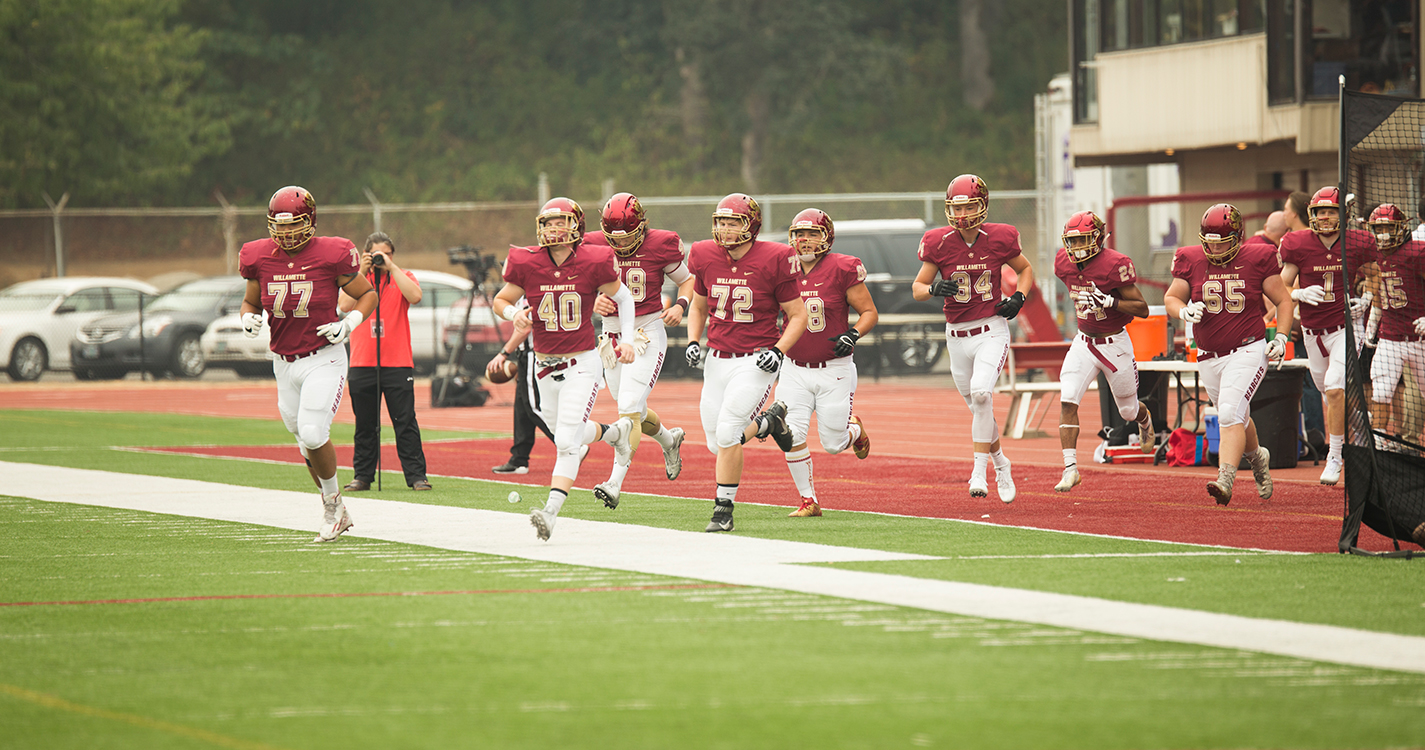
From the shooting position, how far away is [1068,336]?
90.1ft

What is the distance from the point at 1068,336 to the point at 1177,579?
19.7m

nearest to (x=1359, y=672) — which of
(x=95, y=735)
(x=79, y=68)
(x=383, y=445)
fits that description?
(x=95, y=735)

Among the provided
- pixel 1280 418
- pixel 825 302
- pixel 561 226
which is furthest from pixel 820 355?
pixel 1280 418

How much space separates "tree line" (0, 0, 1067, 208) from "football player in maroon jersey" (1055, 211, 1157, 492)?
116ft

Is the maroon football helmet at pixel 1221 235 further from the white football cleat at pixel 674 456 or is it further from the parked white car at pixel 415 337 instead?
the parked white car at pixel 415 337

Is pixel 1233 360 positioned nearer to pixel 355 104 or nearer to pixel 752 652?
pixel 752 652

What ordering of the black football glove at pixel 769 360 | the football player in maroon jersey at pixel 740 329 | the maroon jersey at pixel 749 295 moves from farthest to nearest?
the maroon jersey at pixel 749 295 < the football player in maroon jersey at pixel 740 329 < the black football glove at pixel 769 360

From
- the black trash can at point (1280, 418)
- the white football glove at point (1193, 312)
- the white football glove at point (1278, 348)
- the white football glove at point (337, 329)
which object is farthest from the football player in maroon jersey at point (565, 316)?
the black trash can at point (1280, 418)

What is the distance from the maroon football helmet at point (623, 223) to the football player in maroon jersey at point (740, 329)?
1.18m

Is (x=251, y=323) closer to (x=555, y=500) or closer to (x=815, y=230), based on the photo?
(x=555, y=500)

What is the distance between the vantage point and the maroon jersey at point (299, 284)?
9.91 m

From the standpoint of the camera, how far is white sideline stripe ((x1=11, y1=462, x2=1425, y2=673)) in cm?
673

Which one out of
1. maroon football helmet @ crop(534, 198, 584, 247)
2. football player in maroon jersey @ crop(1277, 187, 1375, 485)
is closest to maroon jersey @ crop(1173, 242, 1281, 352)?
football player in maroon jersey @ crop(1277, 187, 1375, 485)

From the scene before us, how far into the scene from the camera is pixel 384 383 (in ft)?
44.1
